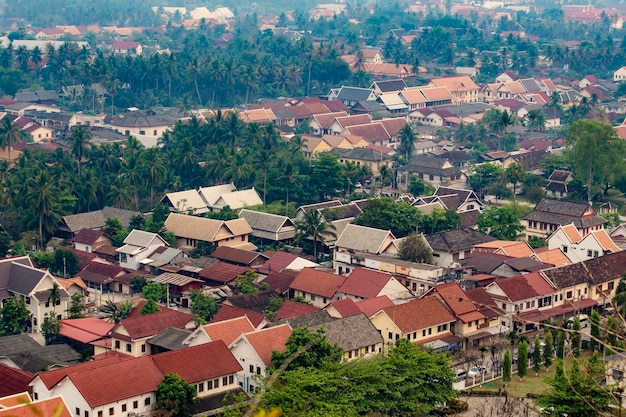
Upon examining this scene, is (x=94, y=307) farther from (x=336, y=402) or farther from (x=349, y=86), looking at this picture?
(x=349, y=86)

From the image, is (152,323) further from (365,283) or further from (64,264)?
(64,264)

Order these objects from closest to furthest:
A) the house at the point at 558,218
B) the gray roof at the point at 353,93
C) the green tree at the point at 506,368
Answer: the green tree at the point at 506,368, the house at the point at 558,218, the gray roof at the point at 353,93

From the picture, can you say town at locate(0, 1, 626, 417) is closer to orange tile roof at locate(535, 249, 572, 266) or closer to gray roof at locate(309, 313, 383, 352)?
gray roof at locate(309, 313, 383, 352)

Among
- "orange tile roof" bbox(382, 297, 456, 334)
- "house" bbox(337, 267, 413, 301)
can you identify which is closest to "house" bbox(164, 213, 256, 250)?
"house" bbox(337, 267, 413, 301)

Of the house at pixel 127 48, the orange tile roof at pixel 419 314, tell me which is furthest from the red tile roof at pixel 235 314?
the house at pixel 127 48

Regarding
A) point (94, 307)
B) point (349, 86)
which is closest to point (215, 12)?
point (349, 86)

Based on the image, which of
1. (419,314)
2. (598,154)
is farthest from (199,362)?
(598,154)

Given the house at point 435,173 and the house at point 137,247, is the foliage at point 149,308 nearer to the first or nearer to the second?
the house at point 137,247
